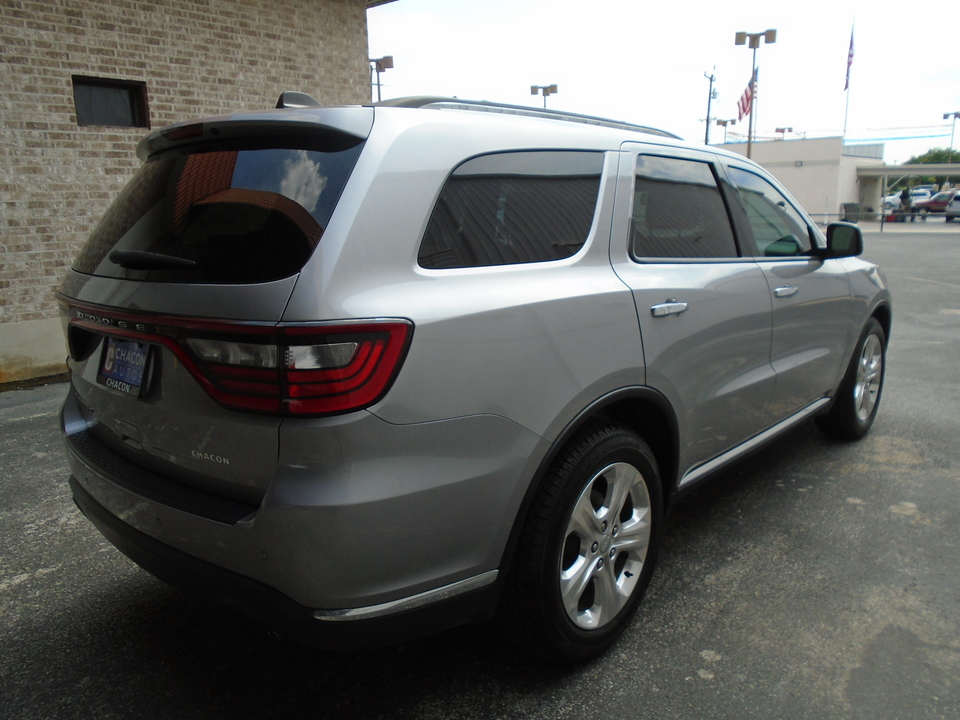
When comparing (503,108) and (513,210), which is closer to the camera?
(513,210)

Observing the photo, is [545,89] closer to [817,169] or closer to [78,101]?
[817,169]

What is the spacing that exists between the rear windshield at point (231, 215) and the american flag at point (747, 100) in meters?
33.7

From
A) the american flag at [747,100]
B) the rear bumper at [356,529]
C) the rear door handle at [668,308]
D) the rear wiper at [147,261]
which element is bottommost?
the rear bumper at [356,529]

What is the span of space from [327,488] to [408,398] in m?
0.29

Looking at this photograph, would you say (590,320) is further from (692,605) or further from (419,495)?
(692,605)

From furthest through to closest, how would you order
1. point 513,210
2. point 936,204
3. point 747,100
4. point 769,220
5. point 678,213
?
point 936,204, point 747,100, point 769,220, point 678,213, point 513,210

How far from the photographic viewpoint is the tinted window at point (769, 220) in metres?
3.53

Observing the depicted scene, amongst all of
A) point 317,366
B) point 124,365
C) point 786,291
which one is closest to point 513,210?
point 317,366

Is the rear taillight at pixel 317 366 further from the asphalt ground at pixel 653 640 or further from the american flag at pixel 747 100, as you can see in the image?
the american flag at pixel 747 100

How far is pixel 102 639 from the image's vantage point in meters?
2.68

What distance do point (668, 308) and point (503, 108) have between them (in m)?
0.91

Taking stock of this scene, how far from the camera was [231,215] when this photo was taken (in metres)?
1.99

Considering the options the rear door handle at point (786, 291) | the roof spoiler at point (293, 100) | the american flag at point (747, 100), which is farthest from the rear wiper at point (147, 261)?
the american flag at point (747, 100)

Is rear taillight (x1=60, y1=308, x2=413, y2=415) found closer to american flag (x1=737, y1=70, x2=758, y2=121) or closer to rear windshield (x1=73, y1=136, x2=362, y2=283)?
rear windshield (x1=73, y1=136, x2=362, y2=283)
